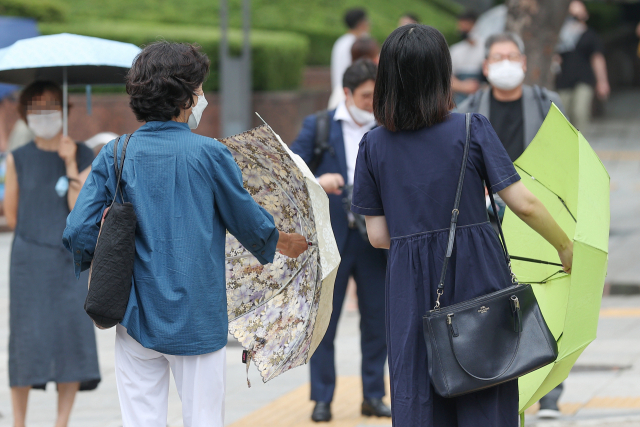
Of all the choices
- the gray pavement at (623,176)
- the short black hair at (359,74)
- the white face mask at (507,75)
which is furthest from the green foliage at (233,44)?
the white face mask at (507,75)

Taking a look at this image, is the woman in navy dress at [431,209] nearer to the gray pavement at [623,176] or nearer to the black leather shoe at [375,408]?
the black leather shoe at [375,408]

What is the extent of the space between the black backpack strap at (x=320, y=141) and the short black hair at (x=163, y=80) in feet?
6.52

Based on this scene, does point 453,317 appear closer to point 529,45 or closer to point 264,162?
point 264,162

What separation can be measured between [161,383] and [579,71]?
38.7 ft

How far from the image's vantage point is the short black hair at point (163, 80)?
2916mm

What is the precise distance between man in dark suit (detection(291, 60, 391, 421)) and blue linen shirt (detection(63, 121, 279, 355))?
1.95m

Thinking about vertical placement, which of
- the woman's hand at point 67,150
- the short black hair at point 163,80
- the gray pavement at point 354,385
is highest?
the short black hair at point 163,80

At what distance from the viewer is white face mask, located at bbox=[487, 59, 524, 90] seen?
15.6 feet

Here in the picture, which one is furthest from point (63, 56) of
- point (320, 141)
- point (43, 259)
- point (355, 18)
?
point (355, 18)

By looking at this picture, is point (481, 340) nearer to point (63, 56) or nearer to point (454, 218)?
point (454, 218)

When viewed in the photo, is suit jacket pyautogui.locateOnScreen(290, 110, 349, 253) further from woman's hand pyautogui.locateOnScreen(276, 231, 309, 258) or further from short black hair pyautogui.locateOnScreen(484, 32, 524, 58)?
woman's hand pyautogui.locateOnScreen(276, 231, 309, 258)

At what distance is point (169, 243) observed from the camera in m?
2.91

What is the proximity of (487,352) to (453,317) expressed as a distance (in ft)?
0.51

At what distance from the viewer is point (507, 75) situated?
15.6 ft
